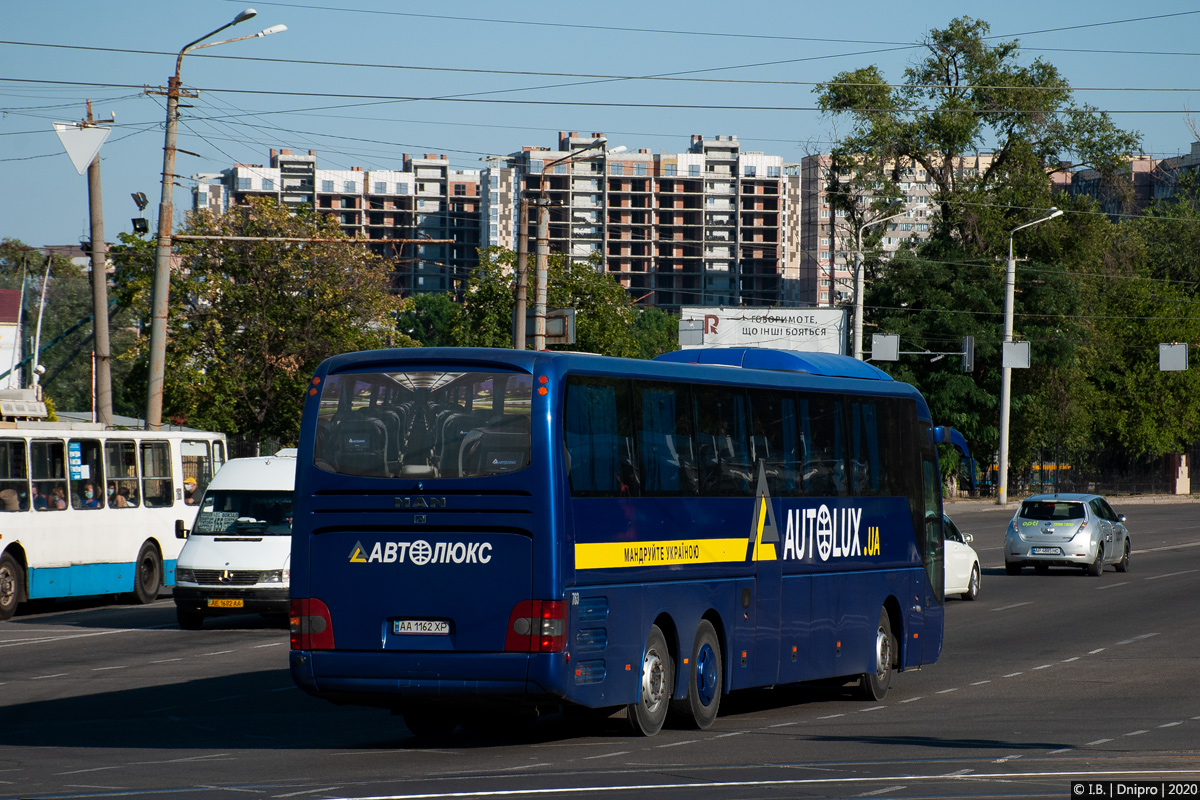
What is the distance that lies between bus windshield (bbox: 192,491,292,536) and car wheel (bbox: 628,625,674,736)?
35.7 feet

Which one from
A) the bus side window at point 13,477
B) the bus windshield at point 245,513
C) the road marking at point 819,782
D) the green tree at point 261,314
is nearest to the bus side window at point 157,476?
the bus side window at point 13,477

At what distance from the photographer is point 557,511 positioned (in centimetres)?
1096

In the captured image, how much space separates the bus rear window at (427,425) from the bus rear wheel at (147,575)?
15.5m

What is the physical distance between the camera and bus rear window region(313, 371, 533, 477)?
36.6 ft

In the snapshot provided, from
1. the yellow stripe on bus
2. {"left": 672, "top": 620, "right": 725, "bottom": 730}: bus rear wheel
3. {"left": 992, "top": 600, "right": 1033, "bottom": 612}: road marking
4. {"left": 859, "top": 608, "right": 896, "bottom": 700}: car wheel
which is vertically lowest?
{"left": 992, "top": 600, "right": 1033, "bottom": 612}: road marking

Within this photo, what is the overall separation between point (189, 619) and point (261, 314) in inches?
992

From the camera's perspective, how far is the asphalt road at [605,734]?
9562 millimetres

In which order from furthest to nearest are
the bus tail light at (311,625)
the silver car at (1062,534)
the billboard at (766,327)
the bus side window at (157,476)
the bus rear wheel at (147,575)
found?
the billboard at (766,327) → the silver car at (1062,534) → the bus side window at (157,476) → the bus rear wheel at (147,575) → the bus tail light at (311,625)

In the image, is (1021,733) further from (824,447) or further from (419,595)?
(419,595)

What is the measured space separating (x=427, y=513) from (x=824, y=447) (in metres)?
4.94

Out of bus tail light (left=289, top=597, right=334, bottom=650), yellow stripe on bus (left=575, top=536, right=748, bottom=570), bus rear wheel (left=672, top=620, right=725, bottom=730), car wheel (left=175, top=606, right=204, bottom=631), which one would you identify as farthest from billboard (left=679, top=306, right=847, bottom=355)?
bus tail light (left=289, top=597, right=334, bottom=650)

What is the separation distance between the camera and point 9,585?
22922mm

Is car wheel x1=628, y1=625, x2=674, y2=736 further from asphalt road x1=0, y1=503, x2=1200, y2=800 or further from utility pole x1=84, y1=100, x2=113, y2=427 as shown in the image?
utility pole x1=84, y1=100, x2=113, y2=427

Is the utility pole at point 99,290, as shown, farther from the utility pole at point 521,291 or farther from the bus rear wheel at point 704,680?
the bus rear wheel at point 704,680
